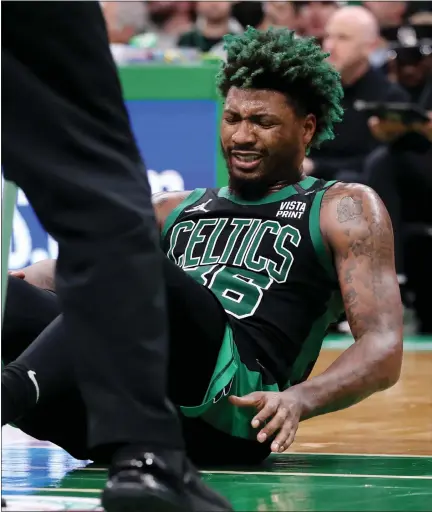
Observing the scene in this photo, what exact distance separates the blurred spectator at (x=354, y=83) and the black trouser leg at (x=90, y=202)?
559 centimetres

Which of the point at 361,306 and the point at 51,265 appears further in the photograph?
the point at 51,265

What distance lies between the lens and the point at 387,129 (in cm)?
755

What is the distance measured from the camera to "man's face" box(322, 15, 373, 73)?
7.82 metres

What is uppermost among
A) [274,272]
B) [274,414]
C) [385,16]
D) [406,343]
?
[274,272]

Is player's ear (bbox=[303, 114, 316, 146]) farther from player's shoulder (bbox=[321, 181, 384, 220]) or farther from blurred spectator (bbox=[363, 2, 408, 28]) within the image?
blurred spectator (bbox=[363, 2, 408, 28])

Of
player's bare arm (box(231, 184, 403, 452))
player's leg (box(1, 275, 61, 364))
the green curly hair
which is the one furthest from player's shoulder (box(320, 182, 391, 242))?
player's leg (box(1, 275, 61, 364))

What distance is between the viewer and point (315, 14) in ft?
29.0

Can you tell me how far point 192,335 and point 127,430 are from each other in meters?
0.82

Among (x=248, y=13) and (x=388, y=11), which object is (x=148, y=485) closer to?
(x=248, y=13)

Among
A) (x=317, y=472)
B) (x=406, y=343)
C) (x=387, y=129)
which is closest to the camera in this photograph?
(x=317, y=472)

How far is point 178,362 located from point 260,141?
760 mm

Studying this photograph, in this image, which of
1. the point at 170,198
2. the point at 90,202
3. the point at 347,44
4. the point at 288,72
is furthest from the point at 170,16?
the point at 90,202

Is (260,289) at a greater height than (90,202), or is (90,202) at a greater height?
(90,202)

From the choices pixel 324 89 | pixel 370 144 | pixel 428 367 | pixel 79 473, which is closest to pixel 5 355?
pixel 79 473
